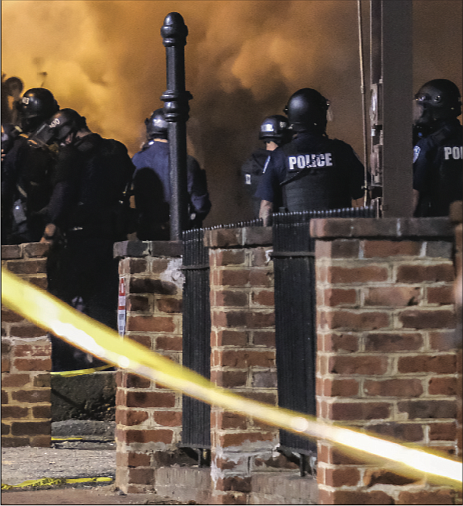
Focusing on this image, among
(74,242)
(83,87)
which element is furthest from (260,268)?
(83,87)

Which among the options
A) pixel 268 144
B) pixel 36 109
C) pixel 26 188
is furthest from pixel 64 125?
pixel 268 144

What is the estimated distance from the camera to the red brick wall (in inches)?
189

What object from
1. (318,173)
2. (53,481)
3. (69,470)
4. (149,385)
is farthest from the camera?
(69,470)

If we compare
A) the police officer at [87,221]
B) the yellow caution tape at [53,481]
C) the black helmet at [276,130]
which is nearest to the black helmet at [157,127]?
the police officer at [87,221]

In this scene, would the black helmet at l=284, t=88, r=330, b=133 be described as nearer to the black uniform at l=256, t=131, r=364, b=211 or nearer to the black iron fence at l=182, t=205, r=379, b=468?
the black uniform at l=256, t=131, r=364, b=211

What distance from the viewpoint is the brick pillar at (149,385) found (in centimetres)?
557

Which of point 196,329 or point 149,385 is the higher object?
point 196,329

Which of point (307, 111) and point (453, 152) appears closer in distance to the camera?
point (307, 111)

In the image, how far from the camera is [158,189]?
8688 millimetres

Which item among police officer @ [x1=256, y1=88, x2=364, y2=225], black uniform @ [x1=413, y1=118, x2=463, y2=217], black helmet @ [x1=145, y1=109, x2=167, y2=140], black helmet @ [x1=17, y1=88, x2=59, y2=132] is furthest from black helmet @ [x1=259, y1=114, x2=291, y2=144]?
police officer @ [x1=256, y1=88, x2=364, y2=225]

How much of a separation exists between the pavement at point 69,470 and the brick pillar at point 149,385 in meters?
0.18

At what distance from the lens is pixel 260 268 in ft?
15.7

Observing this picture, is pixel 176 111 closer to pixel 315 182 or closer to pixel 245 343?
pixel 315 182

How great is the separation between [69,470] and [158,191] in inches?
119
